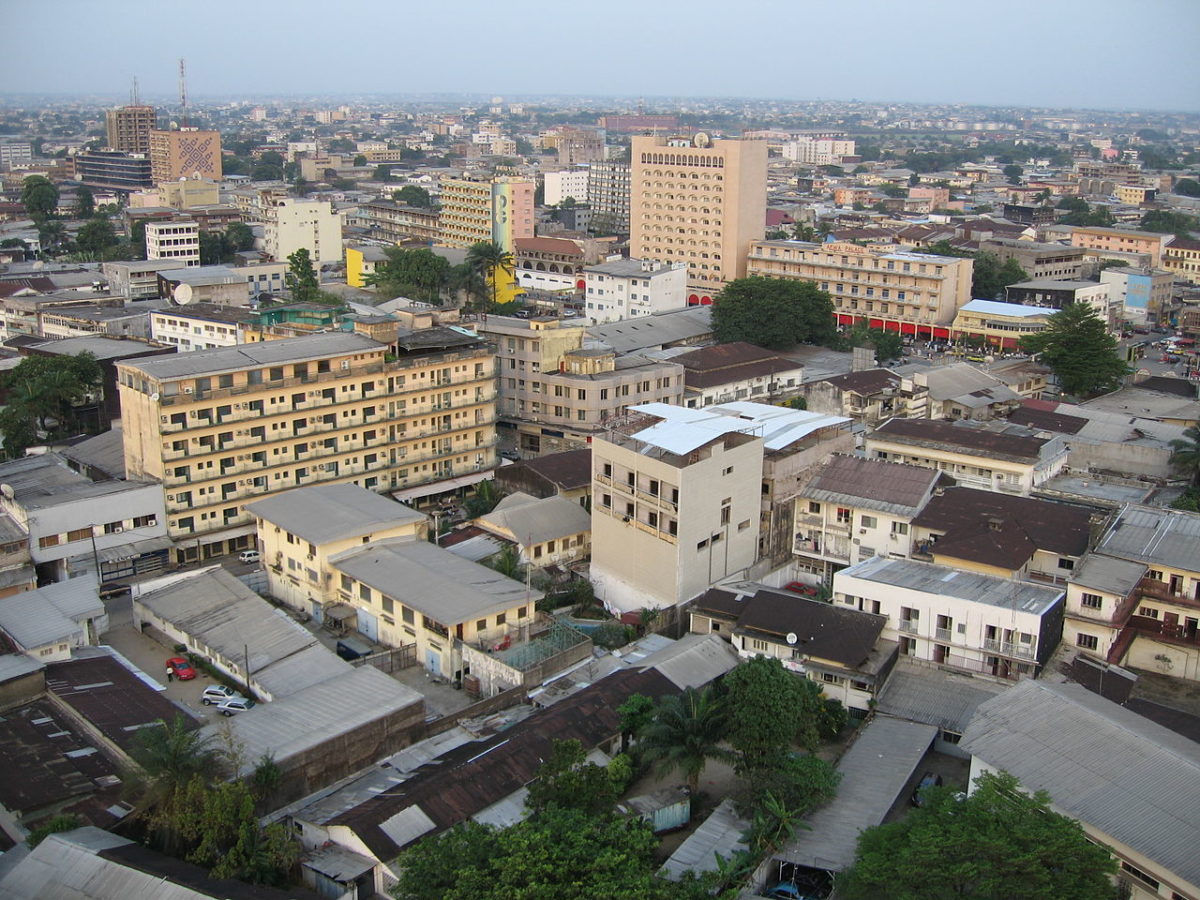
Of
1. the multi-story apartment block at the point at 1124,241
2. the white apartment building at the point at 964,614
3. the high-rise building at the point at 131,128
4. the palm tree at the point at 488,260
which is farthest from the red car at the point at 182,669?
the high-rise building at the point at 131,128

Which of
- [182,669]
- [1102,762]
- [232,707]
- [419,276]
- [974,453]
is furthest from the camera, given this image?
[419,276]

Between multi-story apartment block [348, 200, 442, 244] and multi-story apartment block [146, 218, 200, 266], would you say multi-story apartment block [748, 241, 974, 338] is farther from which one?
multi-story apartment block [146, 218, 200, 266]

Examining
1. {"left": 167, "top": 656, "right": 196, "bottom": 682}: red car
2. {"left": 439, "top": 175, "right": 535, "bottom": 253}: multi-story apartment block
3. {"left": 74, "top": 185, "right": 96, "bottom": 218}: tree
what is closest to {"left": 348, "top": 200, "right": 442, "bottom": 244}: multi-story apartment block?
{"left": 439, "top": 175, "right": 535, "bottom": 253}: multi-story apartment block

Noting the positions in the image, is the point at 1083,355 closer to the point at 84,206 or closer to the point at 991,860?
the point at 991,860

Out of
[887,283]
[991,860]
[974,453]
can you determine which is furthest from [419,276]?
[991,860]

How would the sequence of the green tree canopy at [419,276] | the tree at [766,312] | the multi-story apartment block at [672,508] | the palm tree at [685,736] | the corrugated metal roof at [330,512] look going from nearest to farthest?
the palm tree at [685,736] → the multi-story apartment block at [672,508] → the corrugated metal roof at [330,512] → the tree at [766,312] → the green tree canopy at [419,276]

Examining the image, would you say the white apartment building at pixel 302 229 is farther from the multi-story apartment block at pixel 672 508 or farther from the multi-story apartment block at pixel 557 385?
the multi-story apartment block at pixel 672 508
